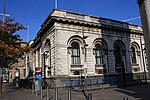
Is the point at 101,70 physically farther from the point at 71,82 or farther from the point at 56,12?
the point at 56,12

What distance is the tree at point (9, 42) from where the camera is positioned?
55.1ft

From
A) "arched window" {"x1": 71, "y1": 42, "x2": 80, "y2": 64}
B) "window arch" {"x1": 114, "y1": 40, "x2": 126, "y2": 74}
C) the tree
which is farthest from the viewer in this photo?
"window arch" {"x1": 114, "y1": 40, "x2": 126, "y2": 74}

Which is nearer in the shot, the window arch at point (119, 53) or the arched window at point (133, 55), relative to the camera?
the window arch at point (119, 53)

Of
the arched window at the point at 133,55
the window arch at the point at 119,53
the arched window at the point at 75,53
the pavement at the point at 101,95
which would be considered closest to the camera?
the pavement at the point at 101,95

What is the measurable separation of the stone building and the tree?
14.7 ft

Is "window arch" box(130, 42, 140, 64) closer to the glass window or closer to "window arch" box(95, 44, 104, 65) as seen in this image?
the glass window

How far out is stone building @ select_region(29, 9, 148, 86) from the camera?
66.9 ft

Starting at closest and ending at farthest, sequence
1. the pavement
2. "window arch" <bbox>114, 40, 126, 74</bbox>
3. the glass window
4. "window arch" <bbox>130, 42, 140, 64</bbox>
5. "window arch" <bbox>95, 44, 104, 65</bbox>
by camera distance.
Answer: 1. the pavement
2. "window arch" <bbox>95, 44, 104, 65</bbox>
3. "window arch" <bbox>114, 40, 126, 74</bbox>
4. the glass window
5. "window arch" <bbox>130, 42, 140, 64</bbox>

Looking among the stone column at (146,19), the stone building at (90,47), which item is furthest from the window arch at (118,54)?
the stone column at (146,19)

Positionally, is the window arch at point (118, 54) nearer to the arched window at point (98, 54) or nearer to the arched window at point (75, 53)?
the arched window at point (98, 54)

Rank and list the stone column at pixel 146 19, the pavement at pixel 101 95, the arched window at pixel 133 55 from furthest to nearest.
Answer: the arched window at pixel 133 55, the pavement at pixel 101 95, the stone column at pixel 146 19

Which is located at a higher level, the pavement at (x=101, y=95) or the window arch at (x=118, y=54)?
the window arch at (x=118, y=54)

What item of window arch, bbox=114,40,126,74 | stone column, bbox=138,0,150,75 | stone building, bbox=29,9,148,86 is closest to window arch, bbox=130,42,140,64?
stone building, bbox=29,9,148,86

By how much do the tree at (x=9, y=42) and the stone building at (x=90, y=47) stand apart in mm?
4467
